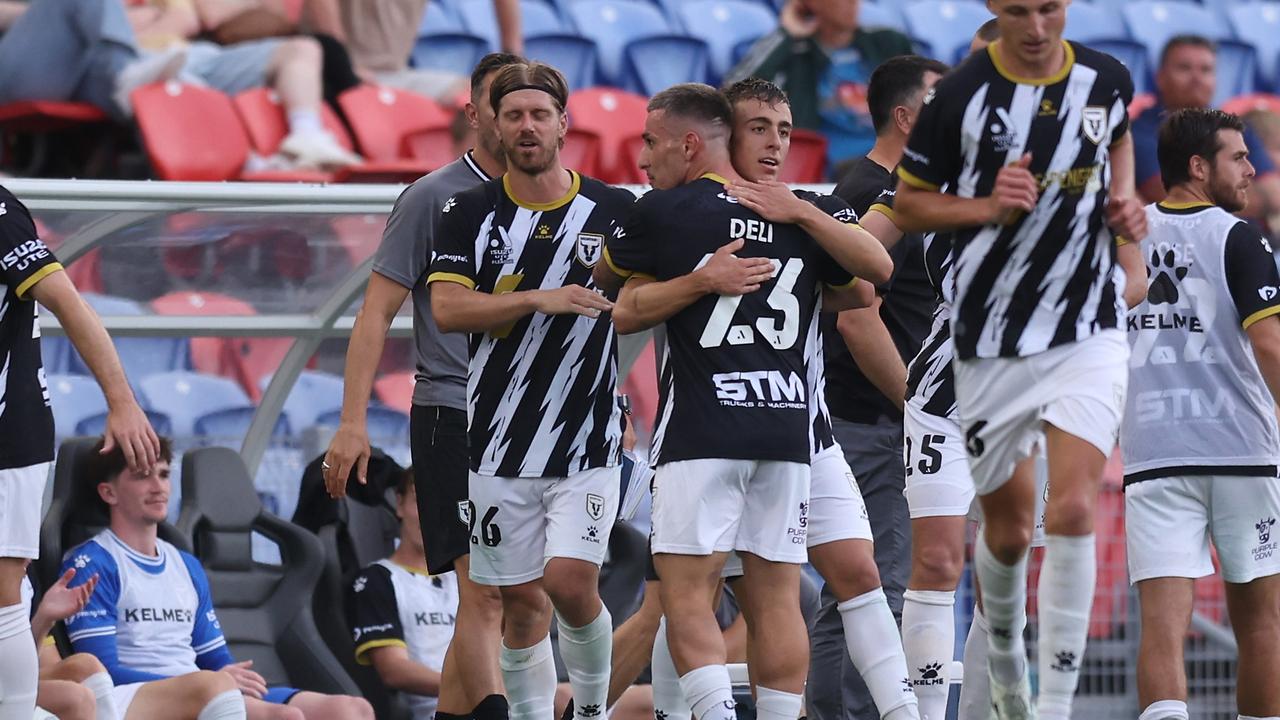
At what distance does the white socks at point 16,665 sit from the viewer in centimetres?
580

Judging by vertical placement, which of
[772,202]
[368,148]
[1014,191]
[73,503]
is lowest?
[73,503]

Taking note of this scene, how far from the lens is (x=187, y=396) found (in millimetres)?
9812

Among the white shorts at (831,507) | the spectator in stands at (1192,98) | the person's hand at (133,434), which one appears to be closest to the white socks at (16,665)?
the person's hand at (133,434)

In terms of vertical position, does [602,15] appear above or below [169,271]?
above

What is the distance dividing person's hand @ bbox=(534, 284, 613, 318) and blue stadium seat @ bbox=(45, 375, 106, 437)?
4.22 metres

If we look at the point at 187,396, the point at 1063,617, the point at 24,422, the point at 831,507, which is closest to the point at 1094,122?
the point at 1063,617

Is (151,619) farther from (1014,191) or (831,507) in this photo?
(1014,191)

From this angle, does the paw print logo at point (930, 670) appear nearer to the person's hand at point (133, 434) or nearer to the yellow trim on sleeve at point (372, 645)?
the person's hand at point (133, 434)

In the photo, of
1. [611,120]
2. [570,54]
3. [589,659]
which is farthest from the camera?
[570,54]

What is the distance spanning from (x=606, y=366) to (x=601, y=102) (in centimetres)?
701

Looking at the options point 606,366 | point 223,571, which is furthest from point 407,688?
point 606,366

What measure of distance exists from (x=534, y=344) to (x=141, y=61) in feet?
20.0

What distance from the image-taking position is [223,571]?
8750 mm

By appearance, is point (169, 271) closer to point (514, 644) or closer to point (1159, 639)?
point (514, 644)
